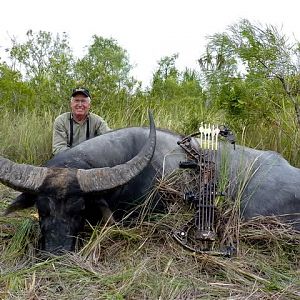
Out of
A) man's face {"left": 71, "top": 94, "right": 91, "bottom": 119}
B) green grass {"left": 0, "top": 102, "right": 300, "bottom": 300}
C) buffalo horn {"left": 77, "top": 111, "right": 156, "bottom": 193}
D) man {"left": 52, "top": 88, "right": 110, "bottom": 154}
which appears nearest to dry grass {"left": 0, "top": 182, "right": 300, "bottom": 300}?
green grass {"left": 0, "top": 102, "right": 300, "bottom": 300}

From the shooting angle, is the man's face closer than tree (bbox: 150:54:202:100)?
Yes

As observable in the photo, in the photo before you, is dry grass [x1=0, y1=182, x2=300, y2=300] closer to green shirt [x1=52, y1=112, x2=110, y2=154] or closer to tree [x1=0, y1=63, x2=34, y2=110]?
green shirt [x1=52, y1=112, x2=110, y2=154]

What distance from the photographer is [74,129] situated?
21.0 feet

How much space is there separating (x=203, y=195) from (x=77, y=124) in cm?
263

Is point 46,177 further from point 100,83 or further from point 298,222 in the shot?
point 100,83

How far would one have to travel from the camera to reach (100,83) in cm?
952

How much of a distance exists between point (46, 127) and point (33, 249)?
417 centimetres

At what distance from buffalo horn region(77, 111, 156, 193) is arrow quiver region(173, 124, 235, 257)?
0.46m

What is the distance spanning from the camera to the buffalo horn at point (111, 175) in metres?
3.99

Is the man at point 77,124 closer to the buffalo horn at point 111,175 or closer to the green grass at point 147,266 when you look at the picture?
the green grass at point 147,266

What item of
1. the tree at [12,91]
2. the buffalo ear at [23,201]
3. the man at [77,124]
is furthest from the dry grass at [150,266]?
the tree at [12,91]

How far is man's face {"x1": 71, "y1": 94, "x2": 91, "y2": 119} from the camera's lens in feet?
20.7

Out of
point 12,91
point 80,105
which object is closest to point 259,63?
point 80,105

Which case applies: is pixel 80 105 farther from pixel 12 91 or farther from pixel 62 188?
pixel 12 91
